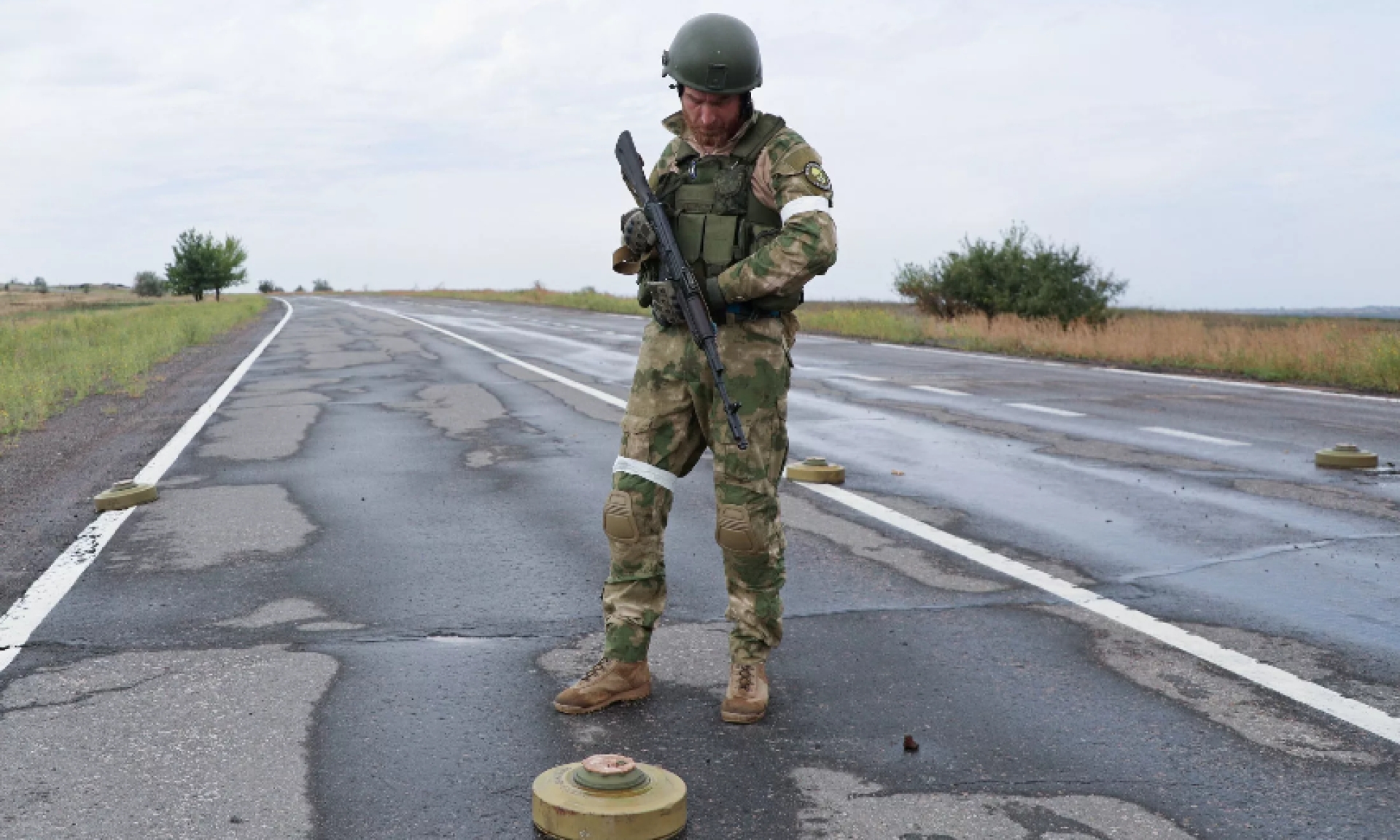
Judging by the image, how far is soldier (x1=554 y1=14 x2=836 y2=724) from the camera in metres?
4.04

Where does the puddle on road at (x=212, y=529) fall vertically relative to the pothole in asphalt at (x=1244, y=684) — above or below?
below

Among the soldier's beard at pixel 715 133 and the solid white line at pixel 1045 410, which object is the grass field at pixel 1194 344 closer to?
the solid white line at pixel 1045 410

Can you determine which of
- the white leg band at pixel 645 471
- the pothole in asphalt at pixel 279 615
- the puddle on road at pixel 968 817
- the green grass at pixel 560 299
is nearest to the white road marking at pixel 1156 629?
the puddle on road at pixel 968 817

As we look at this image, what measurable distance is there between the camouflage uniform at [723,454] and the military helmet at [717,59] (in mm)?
164

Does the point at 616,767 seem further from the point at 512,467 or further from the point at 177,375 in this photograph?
the point at 177,375

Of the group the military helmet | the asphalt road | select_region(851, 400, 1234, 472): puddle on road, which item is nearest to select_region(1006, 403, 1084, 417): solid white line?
select_region(851, 400, 1234, 472): puddle on road

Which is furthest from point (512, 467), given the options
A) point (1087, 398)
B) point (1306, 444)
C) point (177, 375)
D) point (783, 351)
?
point (177, 375)

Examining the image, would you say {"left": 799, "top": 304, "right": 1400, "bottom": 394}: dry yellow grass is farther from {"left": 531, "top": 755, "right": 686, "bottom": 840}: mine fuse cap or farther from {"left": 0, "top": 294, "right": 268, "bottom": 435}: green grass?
{"left": 531, "top": 755, "right": 686, "bottom": 840}: mine fuse cap

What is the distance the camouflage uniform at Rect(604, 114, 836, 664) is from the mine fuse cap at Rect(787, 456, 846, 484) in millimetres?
4273

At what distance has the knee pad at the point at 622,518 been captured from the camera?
4.15 m

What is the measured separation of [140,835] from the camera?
3248 millimetres

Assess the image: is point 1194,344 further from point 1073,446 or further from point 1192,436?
point 1073,446

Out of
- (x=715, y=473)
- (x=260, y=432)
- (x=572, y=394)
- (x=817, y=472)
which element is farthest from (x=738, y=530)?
(x=572, y=394)

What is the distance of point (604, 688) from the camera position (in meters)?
4.16
